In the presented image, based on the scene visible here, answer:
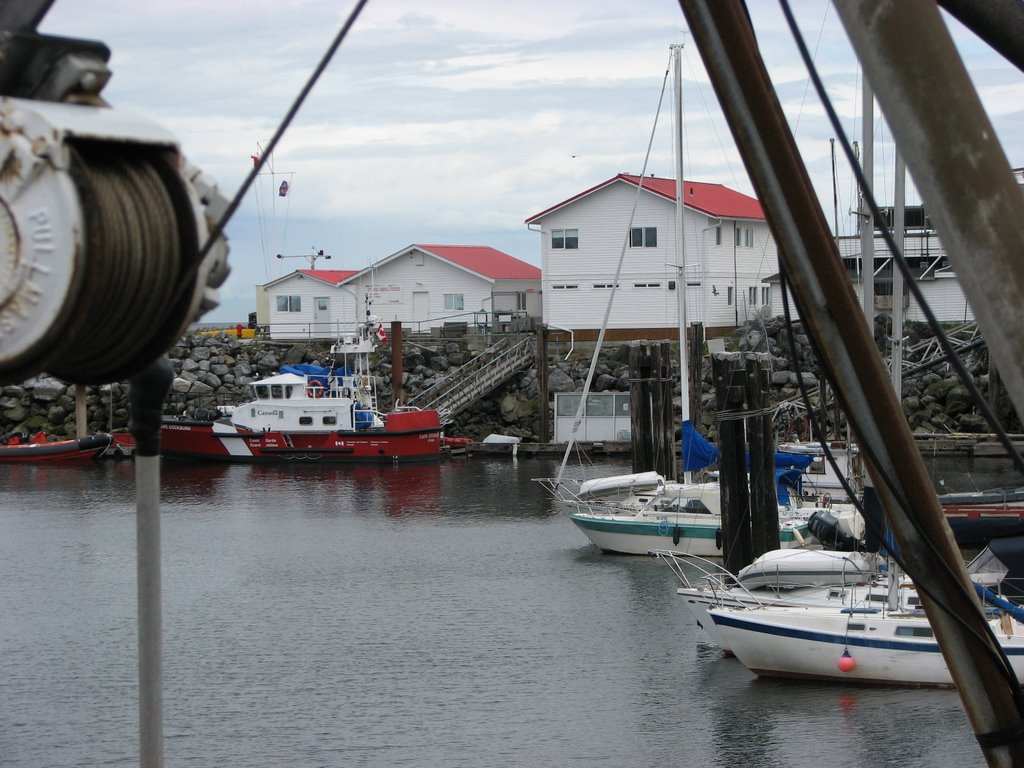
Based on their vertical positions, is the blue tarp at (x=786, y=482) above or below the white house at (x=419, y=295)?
below

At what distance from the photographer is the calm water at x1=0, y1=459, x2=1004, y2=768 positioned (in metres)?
15.2

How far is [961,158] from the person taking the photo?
Answer: 2.49 m

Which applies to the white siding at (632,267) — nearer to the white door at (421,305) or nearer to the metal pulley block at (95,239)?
the white door at (421,305)

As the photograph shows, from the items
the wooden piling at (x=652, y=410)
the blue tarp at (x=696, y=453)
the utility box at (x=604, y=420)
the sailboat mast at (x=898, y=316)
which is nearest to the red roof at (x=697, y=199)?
the utility box at (x=604, y=420)

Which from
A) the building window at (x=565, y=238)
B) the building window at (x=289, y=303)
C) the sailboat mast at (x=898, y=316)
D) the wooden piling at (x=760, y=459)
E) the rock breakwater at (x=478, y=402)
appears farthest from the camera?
Answer: the building window at (x=289, y=303)

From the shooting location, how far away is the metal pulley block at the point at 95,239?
260 cm

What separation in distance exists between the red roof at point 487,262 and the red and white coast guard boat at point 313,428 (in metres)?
14.0

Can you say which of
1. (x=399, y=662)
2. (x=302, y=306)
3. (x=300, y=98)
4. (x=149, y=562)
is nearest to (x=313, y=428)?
(x=302, y=306)

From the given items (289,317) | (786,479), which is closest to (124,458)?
(289,317)

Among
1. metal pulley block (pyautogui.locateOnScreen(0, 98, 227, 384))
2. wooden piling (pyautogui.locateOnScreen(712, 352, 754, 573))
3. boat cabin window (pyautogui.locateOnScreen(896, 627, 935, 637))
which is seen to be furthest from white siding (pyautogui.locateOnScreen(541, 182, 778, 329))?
metal pulley block (pyautogui.locateOnScreen(0, 98, 227, 384))

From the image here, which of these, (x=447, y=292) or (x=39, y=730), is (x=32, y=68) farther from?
(x=447, y=292)

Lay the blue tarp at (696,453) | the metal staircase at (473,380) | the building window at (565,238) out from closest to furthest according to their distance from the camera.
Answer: the blue tarp at (696,453) < the metal staircase at (473,380) < the building window at (565,238)

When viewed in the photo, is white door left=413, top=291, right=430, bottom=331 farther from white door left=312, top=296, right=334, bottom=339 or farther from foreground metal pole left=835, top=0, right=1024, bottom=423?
foreground metal pole left=835, top=0, right=1024, bottom=423

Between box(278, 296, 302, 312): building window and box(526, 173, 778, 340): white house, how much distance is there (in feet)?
48.3
